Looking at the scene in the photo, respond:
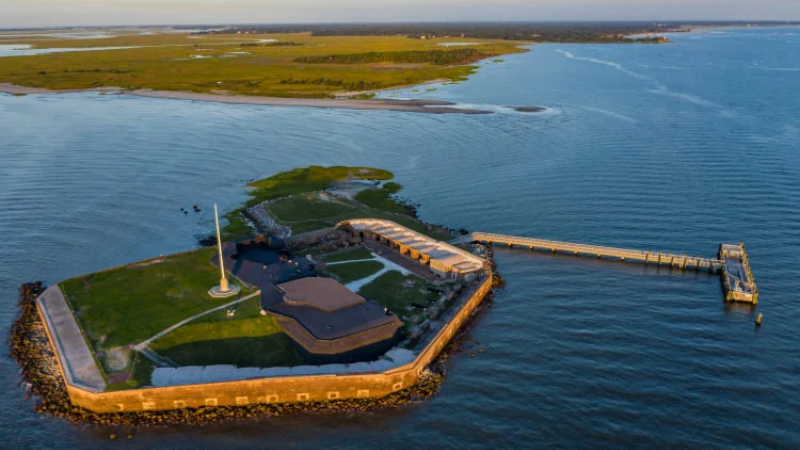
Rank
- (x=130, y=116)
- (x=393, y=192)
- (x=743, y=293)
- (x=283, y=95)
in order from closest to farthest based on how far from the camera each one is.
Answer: (x=743, y=293) < (x=393, y=192) < (x=130, y=116) < (x=283, y=95)

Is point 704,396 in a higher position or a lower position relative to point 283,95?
lower

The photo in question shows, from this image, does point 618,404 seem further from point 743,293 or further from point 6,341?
point 6,341

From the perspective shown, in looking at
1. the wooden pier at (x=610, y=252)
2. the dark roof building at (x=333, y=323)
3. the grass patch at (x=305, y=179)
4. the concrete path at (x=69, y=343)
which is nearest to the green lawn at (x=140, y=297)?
the concrete path at (x=69, y=343)

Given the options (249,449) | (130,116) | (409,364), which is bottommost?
(249,449)

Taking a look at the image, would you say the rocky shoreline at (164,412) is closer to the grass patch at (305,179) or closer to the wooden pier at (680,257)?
the wooden pier at (680,257)

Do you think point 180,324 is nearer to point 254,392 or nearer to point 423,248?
point 254,392

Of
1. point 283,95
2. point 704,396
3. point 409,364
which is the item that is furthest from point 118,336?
point 283,95
